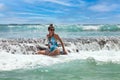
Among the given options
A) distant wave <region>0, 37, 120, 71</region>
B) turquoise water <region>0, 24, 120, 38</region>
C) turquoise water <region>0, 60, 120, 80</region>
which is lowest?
turquoise water <region>0, 60, 120, 80</region>

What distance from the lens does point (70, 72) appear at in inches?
372

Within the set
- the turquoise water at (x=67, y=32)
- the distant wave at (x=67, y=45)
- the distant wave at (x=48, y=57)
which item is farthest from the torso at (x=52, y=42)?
the turquoise water at (x=67, y=32)

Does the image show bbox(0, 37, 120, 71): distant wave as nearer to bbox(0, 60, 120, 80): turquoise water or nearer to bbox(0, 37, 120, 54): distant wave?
bbox(0, 37, 120, 54): distant wave

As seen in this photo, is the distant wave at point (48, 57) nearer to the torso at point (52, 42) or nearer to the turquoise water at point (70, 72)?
the torso at point (52, 42)

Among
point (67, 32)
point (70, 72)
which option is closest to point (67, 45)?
point (70, 72)

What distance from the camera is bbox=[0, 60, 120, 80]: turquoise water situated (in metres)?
8.65

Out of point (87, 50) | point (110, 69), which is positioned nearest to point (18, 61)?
point (110, 69)

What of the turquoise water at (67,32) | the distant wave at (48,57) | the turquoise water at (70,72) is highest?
the turquoise water at (67,32)

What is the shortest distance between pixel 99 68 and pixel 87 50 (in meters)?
7.08

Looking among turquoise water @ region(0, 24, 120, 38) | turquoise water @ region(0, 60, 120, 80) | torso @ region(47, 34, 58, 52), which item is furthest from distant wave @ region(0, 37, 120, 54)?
turquoise water @ region(0, 24, 120, 38)

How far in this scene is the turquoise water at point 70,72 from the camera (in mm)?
8653

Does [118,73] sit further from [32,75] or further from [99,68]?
[32,75]

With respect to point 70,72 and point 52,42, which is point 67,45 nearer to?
point 52,42

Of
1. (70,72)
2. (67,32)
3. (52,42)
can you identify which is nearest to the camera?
(70,72)
